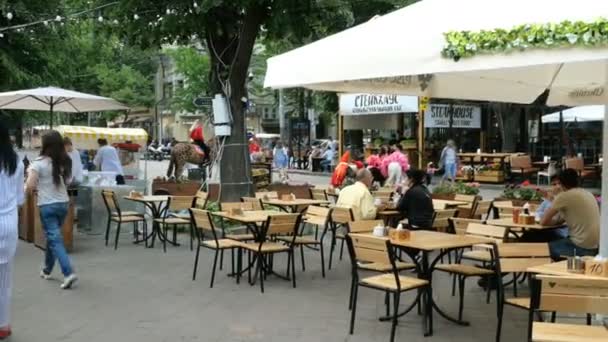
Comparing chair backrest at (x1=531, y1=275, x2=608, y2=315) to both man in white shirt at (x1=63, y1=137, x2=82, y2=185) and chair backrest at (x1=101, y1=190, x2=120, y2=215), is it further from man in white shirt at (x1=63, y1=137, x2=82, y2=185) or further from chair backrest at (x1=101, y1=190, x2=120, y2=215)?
chair backrest at (x1=101, y1=190, x2=120, y2=215)

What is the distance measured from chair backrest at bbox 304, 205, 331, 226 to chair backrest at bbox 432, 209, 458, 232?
1383 mm

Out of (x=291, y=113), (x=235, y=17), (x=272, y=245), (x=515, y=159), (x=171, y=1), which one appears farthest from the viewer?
(x=291, y=113)

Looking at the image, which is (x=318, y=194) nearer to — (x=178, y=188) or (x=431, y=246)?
(x=178, y=188)

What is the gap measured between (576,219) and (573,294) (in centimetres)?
260

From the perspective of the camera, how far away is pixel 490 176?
25234mm

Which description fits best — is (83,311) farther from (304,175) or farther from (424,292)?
(304,175)

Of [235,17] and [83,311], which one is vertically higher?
[235,17]

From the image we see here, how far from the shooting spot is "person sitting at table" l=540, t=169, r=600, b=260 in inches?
261

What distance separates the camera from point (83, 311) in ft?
22.5

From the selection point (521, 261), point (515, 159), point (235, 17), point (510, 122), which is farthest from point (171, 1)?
point (510, 122)

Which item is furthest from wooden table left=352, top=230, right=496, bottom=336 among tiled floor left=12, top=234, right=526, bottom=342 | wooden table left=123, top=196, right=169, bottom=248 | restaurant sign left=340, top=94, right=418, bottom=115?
restaurant sign left=340, top=94, right=418, bottom=115

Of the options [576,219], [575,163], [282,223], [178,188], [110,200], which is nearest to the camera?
[576,219]

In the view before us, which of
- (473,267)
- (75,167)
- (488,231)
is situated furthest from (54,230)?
(488,231)

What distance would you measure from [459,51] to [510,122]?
24.9m
